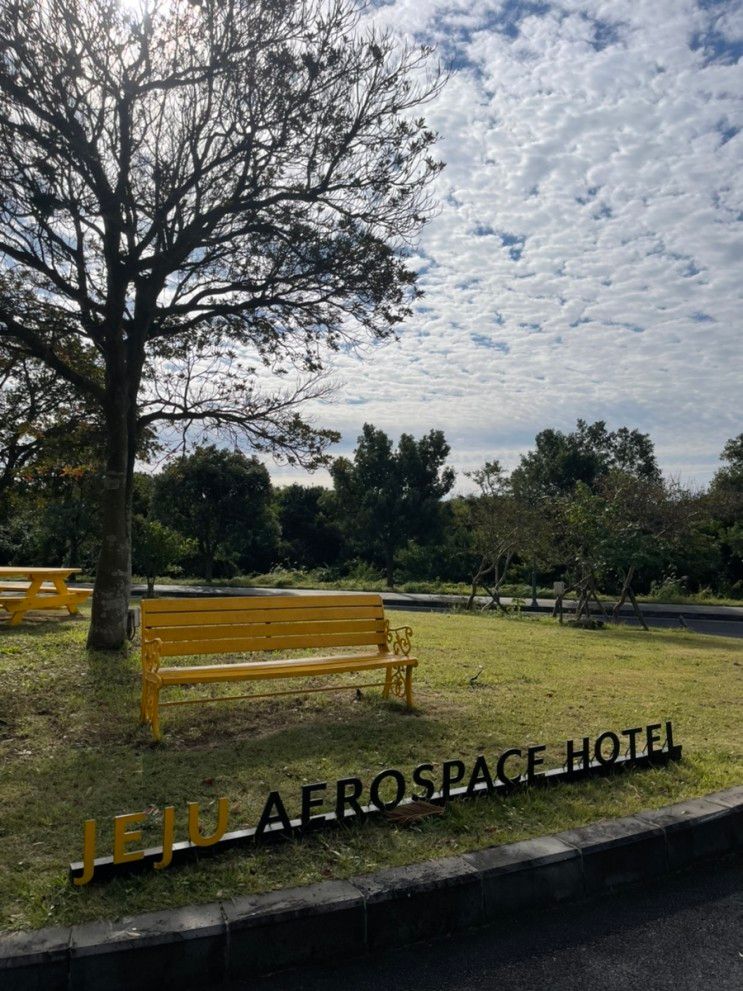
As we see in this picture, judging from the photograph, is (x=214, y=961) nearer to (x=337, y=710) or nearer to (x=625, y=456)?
(x=337, y=710)

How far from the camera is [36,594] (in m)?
12.1

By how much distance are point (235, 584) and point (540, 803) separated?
26619 mm

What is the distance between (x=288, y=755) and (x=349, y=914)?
2077mm

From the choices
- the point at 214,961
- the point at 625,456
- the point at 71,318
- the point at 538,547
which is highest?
the point at 625,456

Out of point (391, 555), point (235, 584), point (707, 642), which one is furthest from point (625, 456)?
point (707, 642)

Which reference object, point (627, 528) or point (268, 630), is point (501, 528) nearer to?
point (627, 528)

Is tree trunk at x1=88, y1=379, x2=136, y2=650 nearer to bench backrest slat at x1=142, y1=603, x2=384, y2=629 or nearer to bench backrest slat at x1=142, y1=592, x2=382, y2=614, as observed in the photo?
bench backrest slat at x1=142, y1=592, x2=382, y2=614

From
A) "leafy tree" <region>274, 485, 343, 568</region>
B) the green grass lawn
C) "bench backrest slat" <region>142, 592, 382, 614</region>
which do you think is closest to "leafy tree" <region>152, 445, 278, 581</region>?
"leafy tree" <region>274, 485, 343, 568</region>

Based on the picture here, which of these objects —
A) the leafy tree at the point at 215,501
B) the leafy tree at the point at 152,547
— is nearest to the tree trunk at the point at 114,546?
the leafy tree at the point at 152,547

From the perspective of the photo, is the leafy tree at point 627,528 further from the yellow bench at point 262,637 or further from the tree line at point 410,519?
the yellow bench at point 262,637

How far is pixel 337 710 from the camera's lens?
646 centimetres

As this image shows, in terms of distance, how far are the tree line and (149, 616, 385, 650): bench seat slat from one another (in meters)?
4.32

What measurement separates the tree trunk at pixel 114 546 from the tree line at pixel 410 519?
2355mm

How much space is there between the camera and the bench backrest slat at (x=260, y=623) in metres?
6.06
